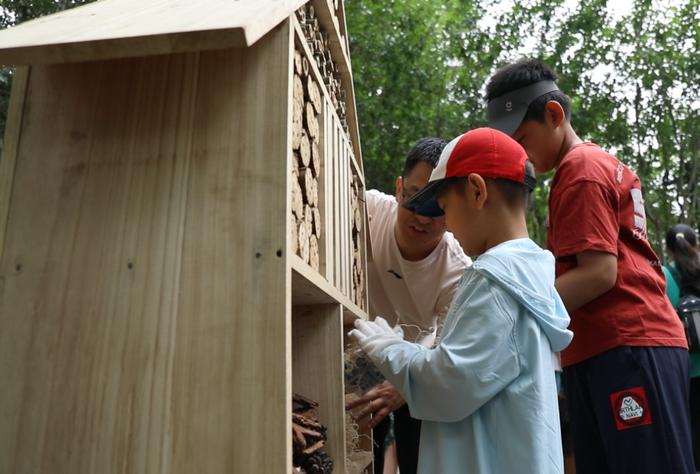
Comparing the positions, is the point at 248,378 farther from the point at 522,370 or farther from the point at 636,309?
the point at 636,309

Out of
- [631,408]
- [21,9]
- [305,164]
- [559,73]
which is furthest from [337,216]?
[559,73]

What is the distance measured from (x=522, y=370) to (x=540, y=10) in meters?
11.8

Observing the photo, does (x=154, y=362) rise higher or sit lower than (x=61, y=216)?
lower

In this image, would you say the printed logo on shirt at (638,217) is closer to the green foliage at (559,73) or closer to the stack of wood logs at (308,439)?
the stack of wood logs at (308,439)

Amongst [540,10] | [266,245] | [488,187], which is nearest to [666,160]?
[540,10]

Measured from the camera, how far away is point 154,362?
4.65ft

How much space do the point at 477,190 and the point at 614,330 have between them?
869mm

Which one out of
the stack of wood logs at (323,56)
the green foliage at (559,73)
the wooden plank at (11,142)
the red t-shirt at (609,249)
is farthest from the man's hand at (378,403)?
the green foliage at (559,73)

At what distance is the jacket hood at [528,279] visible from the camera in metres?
1.77

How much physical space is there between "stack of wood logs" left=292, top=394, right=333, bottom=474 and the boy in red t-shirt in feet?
3.34

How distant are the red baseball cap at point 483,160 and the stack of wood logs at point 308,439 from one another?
2.36 feet

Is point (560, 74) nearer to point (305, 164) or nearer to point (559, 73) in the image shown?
point (559, 73)

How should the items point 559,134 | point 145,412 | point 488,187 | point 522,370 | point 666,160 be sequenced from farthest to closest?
point 666,160
point 559,134
point 488,187
point 522,370
point 145,412

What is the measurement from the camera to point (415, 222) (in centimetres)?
327
